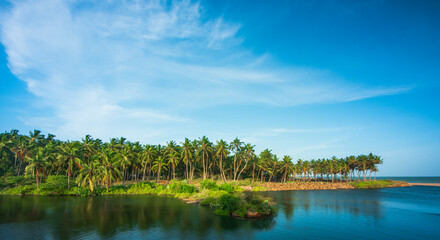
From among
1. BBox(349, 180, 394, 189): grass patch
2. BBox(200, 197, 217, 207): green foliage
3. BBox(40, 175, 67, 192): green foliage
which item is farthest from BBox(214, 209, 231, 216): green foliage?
BBox(349, 180, 394, 189): grass patch

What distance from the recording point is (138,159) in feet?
248

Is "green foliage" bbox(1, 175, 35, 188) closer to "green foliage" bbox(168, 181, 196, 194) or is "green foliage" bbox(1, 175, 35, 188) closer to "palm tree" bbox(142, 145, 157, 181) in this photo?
"palm tree" bbox(142, 145, 157, 181)

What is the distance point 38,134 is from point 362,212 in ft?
318

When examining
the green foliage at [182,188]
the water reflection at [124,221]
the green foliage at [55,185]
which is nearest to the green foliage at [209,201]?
the water reflection at [124,221]

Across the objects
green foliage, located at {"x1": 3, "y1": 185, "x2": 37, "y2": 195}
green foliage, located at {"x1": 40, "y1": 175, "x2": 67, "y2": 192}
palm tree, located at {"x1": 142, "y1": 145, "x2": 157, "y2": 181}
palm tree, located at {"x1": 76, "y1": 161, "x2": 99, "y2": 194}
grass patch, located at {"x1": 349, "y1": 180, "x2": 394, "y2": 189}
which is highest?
palm tree, located at {"x1": 142, "y1": 145, "x2": 157, "y2": 181}

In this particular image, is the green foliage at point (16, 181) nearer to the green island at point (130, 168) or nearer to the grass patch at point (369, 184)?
the green island at point (130, 168)

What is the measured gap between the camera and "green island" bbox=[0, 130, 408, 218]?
148 ft

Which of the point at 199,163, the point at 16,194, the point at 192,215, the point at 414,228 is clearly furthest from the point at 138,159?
the point at 414,228

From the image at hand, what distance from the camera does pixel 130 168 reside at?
87438 millimetres

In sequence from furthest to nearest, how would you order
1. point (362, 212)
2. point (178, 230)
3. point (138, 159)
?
point (138, 159) < point (362, 212) < point (178, 230)

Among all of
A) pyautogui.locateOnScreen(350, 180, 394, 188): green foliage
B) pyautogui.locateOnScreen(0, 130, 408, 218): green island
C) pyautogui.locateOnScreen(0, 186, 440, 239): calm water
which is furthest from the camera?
pyautogui.locateOnScreen(350, 180, 394, 188): green foliage

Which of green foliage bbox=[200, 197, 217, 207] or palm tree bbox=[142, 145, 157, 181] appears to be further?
A: palm tree bbox=[142, 145, 157, 181]

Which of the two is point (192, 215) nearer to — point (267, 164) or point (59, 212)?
point (59, 212)

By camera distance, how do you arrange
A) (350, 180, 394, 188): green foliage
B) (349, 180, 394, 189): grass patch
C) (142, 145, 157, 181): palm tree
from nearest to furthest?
(142, 145, 157, 181): palm tree, (349, 180, 394, 189): grass patch, (350, 180, 394, 188): green foliage
